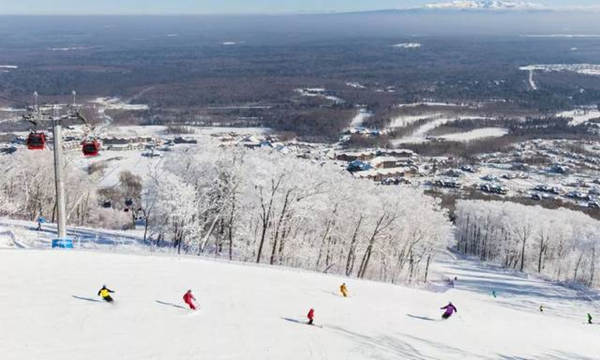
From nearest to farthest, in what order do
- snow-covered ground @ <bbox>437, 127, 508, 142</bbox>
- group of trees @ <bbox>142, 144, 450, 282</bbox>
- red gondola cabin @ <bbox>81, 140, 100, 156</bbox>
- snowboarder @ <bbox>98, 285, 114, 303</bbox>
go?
snowboarder @ <bbox>98, 285, 114, 303</bbox>
red gondola cabin @ <bbox>81, 140, 100, 156</bbox>
group of trees @ <bbox>142, 144, 450, 282</bbox>
snow-covered ground @ <bbox>437, 127, 508, 142</bbox>

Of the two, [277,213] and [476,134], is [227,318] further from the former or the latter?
[476,134]

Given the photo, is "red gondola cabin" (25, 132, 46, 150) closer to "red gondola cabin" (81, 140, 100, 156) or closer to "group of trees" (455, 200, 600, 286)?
"red gondola cabin" (81, 140, 100, 156)

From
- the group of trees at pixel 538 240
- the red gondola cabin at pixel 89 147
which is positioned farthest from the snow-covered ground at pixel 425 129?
the red gondola cabin at pixel 89 147

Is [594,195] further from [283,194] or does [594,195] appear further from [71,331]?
[71,331]

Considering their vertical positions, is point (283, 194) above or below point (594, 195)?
above

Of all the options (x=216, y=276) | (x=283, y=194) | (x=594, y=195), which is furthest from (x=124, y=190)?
(x=594, y=195)

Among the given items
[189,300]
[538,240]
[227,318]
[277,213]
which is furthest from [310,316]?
[538,240]

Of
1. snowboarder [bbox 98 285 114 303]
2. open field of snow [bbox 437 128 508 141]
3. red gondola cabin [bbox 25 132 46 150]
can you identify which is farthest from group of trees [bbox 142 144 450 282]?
open field of snow [bbox 437 128 508 141]
